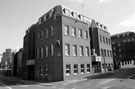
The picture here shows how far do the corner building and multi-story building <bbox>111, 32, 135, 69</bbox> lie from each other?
39.6 metres

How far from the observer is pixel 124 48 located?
67375 millimetres

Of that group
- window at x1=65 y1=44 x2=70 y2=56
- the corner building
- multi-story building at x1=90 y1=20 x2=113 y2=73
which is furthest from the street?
multi-story building at x1=90 y1=20 x2=113 y2=73

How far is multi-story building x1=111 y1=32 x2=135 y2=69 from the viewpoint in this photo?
64.4m

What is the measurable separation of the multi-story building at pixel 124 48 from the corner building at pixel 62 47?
39.6 m

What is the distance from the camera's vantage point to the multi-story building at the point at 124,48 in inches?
2537

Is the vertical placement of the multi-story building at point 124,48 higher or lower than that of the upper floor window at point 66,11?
lower

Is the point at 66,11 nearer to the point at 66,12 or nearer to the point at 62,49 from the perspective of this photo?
the point at 66,12

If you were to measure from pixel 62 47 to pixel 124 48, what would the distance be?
52.3 metres

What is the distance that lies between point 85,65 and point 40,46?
429 inches

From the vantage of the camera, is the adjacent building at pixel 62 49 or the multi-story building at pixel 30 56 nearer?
the adjacent building at pixel 62 49

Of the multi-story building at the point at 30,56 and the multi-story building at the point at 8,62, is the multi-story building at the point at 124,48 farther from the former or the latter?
the multi-story building at the point at 8,62

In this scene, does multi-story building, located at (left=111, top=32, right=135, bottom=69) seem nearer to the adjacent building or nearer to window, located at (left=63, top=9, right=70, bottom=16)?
the adjacent building

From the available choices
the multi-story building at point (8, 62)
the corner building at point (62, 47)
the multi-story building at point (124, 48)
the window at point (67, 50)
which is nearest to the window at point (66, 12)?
the corner building at point (62, 47)

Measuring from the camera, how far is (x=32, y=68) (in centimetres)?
3388
